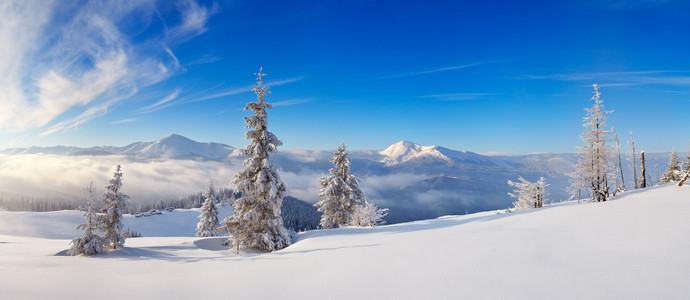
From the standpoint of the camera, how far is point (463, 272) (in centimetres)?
607

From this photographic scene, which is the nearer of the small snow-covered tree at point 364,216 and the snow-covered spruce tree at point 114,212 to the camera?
the snow-covered spruce tree at point 114,212

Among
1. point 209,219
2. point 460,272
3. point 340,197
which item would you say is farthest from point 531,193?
point 209,219

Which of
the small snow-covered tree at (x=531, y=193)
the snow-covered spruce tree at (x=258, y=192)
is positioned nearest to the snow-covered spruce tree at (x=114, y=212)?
the snow-covered spruce tree at (x=258, y=192)

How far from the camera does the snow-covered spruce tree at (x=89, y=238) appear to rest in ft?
47.0

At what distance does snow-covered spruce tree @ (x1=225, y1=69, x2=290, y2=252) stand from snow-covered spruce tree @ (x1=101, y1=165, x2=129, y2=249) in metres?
6.08

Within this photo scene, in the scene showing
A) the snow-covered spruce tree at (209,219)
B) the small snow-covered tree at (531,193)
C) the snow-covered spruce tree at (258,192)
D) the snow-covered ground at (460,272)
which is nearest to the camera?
the snow-covered ground at (460,272)

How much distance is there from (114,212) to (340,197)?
21.8 meters

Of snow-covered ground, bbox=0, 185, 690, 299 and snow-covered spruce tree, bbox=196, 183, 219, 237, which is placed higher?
snow-covered ground, bbox=0, 185, 690, 299

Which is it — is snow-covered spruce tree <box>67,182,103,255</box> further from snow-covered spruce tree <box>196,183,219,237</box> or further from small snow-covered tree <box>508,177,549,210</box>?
small snow-covered tree <box>508,177,549,210</box>

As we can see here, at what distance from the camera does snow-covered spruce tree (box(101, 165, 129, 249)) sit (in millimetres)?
16422

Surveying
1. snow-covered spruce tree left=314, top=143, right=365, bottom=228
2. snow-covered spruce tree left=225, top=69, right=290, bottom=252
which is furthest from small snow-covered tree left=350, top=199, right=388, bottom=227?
snow-covered spruce tree left=225, top=69, right=290, bottom=252

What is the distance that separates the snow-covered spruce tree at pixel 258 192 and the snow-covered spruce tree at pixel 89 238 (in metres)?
6.72

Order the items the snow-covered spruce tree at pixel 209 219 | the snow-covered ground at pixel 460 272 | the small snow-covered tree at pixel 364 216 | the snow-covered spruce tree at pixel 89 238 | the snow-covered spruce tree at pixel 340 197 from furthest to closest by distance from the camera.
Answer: the snow-covered spruce tree at pixel 209 219, the snow-covered spruce tree at pixel 340 197, the small snow-covered tree at pixel 364 216, the snow-covered spruce tree at pixel 89 238, the snow-covered ground at pixel 460 272

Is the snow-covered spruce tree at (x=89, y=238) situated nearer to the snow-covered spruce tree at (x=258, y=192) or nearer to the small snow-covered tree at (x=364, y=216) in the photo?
the snow-covered spruce tree at (x=258, y=192)
